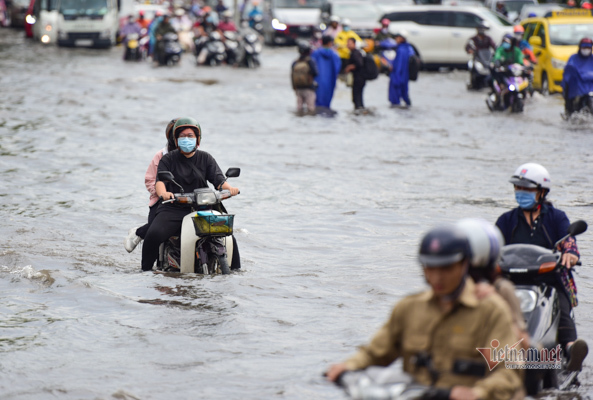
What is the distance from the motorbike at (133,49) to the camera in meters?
33.1

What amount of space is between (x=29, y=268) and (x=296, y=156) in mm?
7731

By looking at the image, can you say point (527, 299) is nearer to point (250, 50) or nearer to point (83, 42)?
point (250, 50)

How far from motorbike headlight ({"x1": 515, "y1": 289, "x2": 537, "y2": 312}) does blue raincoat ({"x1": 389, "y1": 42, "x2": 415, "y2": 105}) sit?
16.8m

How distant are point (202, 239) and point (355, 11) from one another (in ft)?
84.1

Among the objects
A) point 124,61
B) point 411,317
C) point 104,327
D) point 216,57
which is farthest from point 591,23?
point 411,317

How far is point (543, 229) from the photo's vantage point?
5711 mm

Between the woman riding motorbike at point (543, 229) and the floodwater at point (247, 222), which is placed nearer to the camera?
the woman riding motorbike at point (543, 229)

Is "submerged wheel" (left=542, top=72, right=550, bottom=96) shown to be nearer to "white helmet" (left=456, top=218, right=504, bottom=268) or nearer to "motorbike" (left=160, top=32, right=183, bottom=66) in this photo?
"motorbike" (left=160, top=32, right=183, bottom=66)

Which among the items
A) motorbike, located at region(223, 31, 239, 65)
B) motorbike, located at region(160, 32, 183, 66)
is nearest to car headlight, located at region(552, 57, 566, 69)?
motorbike, located at region(223, 31, 239, 65)

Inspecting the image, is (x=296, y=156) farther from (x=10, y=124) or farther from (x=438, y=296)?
(x=438, y=296)

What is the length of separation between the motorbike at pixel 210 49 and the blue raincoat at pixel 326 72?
11527 mm

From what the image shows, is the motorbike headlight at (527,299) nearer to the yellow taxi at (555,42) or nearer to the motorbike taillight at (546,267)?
the motorbike taillight at (546,267)

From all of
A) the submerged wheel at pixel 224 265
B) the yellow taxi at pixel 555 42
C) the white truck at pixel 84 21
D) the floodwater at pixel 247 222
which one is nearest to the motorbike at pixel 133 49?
the white truck at pixel 84 21

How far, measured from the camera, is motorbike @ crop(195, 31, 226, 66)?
32.2 meters
